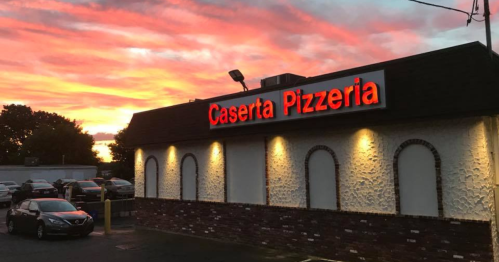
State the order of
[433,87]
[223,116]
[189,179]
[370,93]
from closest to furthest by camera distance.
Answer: [433,87]
[370,93]
[223,116]
[189,179]

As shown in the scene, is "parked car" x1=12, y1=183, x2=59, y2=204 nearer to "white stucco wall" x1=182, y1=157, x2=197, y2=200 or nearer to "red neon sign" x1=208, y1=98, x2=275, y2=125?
"white stucco wall" x1=182, y1=157, x2=197, y2=200

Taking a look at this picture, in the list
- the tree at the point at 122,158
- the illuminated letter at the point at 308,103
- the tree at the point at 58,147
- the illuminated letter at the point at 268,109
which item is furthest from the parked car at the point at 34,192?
the tree at the point at 58,147

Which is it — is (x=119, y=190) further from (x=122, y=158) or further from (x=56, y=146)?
(x=56, y=146)

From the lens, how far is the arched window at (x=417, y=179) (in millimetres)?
9969

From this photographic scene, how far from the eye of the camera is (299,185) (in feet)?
42.7

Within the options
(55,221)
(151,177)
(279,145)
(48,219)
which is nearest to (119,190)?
(151,177)

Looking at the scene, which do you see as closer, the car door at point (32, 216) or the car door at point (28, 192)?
the car door at point (32, 216)

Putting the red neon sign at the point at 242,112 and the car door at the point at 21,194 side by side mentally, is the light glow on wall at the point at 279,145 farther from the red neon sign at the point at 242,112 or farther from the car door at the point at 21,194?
the car door at the point at 21,194

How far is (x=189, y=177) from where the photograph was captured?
1714 cm

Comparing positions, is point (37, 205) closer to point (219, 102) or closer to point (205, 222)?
point (205, 222)

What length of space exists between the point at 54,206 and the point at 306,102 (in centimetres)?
1167

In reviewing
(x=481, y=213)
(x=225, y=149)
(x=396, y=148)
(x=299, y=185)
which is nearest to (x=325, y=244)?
(x=299, y=185)

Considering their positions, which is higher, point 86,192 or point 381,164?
point 381,164

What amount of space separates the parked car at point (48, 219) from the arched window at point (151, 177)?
3152mm
